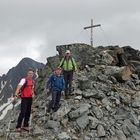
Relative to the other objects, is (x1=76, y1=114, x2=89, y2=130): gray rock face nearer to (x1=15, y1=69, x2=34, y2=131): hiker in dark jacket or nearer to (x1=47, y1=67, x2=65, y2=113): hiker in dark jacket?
(x1=47, y1=67, x2=65, y2=113): hiker in dark jacket

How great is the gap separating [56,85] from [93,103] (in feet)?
9.61

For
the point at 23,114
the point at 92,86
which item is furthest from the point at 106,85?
the point at 23,114

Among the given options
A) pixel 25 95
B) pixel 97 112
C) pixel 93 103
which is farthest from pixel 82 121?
pixel 25 95

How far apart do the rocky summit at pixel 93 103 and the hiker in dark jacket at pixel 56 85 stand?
666 millimetres

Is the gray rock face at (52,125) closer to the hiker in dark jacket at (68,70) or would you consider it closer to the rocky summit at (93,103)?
the rocky summit at (93,103)

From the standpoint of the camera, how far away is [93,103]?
27797 millimetres

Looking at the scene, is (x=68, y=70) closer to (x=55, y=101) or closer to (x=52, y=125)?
(x=55, y=101)

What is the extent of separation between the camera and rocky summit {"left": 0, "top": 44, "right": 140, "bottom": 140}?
82.5ft

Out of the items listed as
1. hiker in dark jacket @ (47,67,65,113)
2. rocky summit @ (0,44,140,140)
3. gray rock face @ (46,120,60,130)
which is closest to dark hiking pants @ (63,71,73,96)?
rocky summit @ (0,44,140,140)

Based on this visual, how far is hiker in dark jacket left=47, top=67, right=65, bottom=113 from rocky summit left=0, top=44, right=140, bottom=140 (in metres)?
0.67

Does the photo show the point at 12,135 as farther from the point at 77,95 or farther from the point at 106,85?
the point at 106,85

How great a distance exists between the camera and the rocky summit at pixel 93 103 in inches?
990

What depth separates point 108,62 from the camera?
34.1 meters

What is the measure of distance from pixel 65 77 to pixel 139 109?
186 inches
